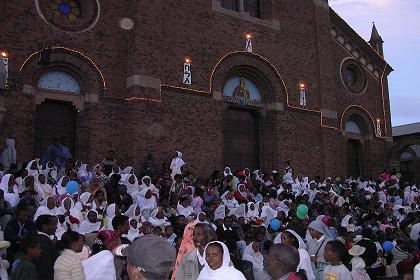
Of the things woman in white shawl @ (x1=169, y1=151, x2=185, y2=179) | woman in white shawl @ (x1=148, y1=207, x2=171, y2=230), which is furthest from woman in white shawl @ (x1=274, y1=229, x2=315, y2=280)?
woman in white shawl @ (x1=169, y1=151, x2=185, y2=179)

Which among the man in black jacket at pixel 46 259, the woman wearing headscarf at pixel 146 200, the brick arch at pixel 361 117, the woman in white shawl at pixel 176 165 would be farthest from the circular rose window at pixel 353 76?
the man in black jacket at pixel 46 259

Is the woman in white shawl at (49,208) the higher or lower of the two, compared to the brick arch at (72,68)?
lower

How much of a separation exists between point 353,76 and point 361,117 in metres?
2.24

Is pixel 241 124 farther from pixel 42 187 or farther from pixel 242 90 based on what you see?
pixel 42 187

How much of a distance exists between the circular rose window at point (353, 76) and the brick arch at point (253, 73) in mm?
5111

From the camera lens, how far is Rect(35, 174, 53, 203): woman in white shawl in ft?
42.2

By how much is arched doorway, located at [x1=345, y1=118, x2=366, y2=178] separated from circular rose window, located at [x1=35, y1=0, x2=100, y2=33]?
13.9 metres

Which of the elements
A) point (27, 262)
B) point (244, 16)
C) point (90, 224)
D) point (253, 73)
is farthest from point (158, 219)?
point (244, 16)

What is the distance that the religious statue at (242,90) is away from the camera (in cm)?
2120

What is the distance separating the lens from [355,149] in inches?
1027

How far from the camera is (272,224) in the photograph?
13.4m

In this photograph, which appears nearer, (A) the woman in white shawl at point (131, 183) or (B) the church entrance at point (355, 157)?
(A) the woman in white shawl at point (131, 183)

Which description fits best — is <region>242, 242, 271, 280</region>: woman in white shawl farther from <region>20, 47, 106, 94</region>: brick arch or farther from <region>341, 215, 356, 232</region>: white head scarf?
<region>20, 47, 106, 94</region>: brick arch

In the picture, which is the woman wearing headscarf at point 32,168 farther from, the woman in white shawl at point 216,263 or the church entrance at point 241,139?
the woman in white shawl at point 216,263
